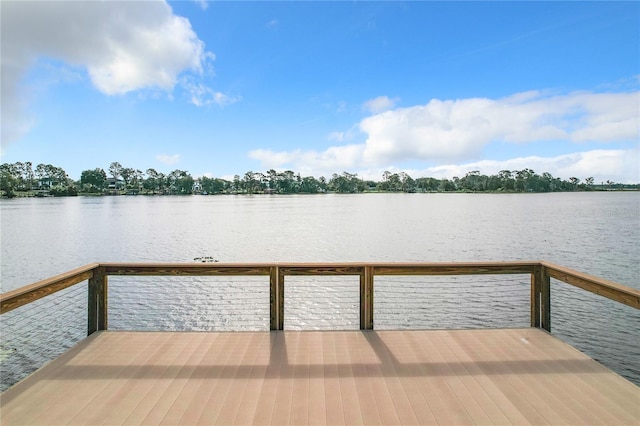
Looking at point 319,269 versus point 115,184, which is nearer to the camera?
point 319,269

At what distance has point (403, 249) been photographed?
63.5ft

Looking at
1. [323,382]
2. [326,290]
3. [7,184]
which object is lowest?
[326,290]

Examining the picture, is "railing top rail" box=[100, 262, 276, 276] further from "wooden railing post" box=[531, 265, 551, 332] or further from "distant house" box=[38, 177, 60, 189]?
"distant house" box=[38, 177, 60, 189]

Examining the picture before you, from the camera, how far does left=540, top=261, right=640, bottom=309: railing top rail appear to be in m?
2.82

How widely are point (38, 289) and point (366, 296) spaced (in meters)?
3.27

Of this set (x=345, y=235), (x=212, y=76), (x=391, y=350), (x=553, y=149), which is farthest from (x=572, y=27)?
(x=553, y=149)

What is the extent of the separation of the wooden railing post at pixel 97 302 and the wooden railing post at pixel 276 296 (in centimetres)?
200

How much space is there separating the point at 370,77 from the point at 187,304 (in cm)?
2140

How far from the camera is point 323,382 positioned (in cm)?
289

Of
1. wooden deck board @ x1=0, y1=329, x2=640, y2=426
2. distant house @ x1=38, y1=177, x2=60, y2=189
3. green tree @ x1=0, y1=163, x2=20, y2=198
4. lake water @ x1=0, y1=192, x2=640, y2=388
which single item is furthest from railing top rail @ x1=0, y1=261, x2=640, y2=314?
distant house @ x1=38, y1=177, x2=60, y2=189

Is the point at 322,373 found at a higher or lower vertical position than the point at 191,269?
lower

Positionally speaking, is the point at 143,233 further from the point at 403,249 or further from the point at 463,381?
the point at 463,381

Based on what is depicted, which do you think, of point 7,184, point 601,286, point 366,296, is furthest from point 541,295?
point 7,184

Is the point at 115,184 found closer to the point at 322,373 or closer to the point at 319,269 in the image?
the point at 319,269
